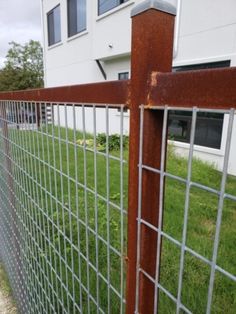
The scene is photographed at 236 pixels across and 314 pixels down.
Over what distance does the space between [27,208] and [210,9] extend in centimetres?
452

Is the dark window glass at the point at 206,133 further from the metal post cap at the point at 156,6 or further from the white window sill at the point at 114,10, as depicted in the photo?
the metal post cap at the point at 156,6

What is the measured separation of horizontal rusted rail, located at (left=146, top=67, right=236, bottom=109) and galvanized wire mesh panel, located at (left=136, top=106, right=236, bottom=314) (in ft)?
0.05

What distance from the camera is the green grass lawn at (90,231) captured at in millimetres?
943

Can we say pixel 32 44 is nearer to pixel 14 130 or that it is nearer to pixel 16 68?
pixel 16 68

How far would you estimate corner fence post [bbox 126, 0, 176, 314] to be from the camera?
535 mm

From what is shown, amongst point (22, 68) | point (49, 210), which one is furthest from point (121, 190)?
point (22, 68)

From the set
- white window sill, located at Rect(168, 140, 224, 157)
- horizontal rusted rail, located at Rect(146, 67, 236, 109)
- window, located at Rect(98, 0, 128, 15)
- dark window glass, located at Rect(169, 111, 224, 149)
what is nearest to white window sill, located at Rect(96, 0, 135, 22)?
window, located at Rect(98, 0, 128, 15)

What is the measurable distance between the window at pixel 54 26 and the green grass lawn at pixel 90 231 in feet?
30.1

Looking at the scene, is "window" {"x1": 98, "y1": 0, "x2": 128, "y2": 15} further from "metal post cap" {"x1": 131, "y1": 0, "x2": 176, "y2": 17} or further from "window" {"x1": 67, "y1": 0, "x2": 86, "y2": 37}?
"metal post cap" {"x1": 131, "y1": 0, "x2": 176, "y2": 17}

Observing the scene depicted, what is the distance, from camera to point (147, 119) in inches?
21.9

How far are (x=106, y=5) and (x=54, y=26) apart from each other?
439 centimetres

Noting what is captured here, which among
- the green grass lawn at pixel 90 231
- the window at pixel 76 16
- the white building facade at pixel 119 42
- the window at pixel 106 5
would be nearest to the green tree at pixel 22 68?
the white building facade at pixel 119 42

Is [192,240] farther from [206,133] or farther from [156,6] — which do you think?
[206,133]

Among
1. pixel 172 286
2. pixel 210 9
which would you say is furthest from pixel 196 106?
pixel 210 9
